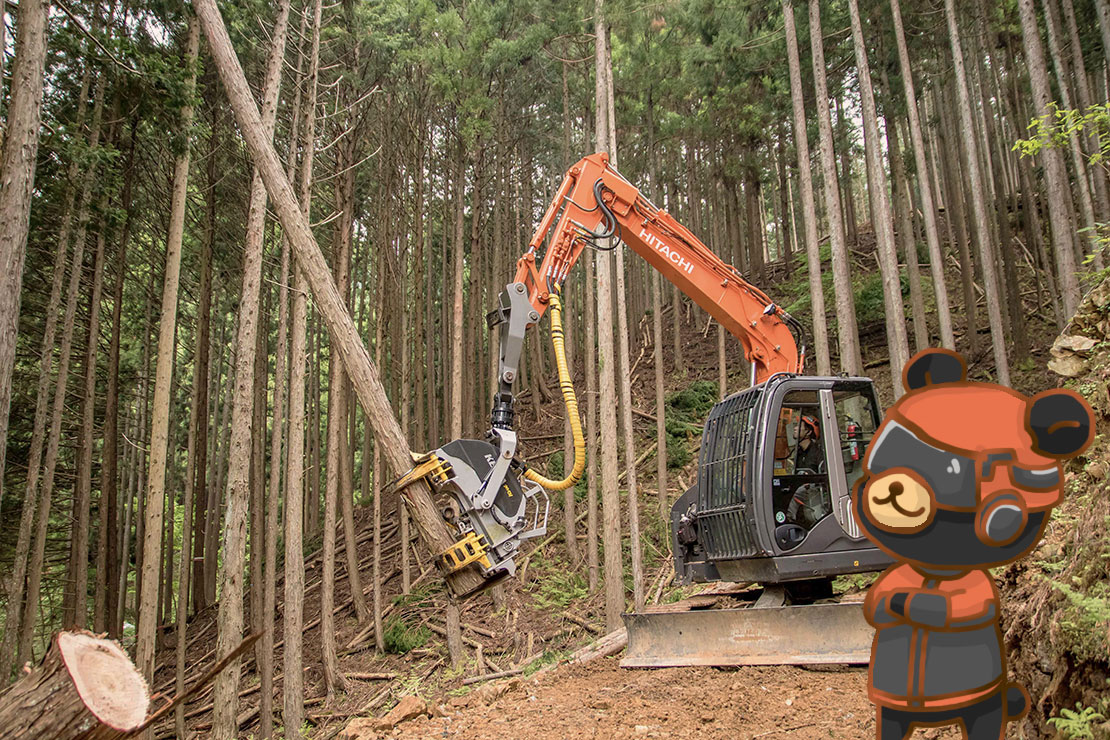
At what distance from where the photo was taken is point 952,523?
7.55 feet

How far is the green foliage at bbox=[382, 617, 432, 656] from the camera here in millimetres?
13336

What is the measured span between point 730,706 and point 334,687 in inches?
357

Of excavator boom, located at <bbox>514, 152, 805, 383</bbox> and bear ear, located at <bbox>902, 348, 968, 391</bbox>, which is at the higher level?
excavator boom, located at <bbox>514, 152, 805, 383</bbox>

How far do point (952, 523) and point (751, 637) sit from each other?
412 cm

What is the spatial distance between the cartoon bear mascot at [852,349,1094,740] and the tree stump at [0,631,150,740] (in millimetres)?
3609

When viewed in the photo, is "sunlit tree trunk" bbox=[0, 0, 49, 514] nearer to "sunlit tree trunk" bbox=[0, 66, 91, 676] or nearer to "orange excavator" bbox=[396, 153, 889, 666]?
"sunlit tree trunk" bbox=[0, 66, 91, 676]

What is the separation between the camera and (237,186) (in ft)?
49.8

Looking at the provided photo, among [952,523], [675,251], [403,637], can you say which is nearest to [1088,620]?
[952,523]

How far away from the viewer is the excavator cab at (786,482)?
235 inches

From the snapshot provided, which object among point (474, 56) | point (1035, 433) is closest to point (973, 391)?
point (1035, 433)

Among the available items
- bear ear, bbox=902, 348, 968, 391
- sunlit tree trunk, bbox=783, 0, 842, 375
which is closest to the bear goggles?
bear ear, bbox=902, 348, 968, 391

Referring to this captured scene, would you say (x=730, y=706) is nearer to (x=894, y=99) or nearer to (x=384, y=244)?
(x=384, y=244)

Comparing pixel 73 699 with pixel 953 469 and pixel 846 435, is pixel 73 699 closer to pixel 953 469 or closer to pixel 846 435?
pixel 953 469

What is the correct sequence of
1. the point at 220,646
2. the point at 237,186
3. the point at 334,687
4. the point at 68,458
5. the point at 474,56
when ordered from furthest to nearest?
the point at 68,458
the point at 237,186
the point at 474,56
the point at 334,687
the point at 220,646
